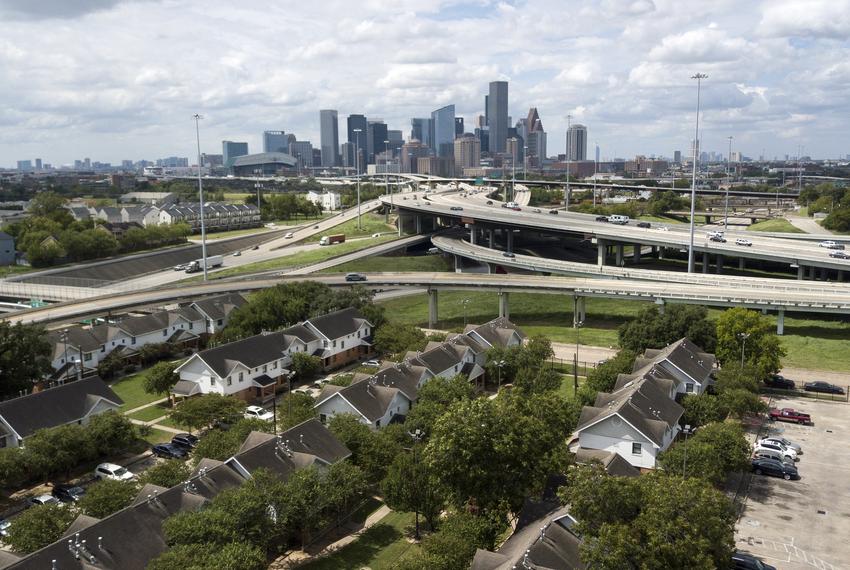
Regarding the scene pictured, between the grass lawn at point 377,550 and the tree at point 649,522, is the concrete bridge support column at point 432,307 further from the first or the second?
the tree at point 649,522

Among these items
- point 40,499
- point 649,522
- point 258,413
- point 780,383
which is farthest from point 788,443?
point 40,499

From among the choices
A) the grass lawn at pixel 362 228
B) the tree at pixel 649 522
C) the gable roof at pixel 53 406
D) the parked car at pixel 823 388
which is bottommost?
the parked car at pixel 823 388

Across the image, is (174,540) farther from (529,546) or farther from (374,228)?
(374,228)

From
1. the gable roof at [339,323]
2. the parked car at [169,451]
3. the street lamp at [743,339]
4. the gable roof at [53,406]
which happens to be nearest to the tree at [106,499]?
the parked car at [169,451]

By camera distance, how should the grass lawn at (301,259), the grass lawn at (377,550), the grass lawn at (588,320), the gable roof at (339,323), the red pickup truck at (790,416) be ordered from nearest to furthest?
the grass lawn at (377,550), the red pickup truck at (790,416), the gable roof at (339,323), the grass lawn at (588,320), the grass lawn at (301,259)

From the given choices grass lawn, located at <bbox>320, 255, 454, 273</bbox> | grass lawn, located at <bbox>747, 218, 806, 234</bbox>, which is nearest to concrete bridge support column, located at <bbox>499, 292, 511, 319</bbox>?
grass lawn, located at <bbox>320, 255, 454, 273</bbox>

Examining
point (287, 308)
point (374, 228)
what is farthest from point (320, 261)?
point (374, 228)

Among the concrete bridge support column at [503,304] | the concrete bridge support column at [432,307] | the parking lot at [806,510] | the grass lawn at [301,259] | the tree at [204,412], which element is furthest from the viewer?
the grass lawn at [301,259]

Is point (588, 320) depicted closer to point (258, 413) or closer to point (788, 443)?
point (788, 443)
